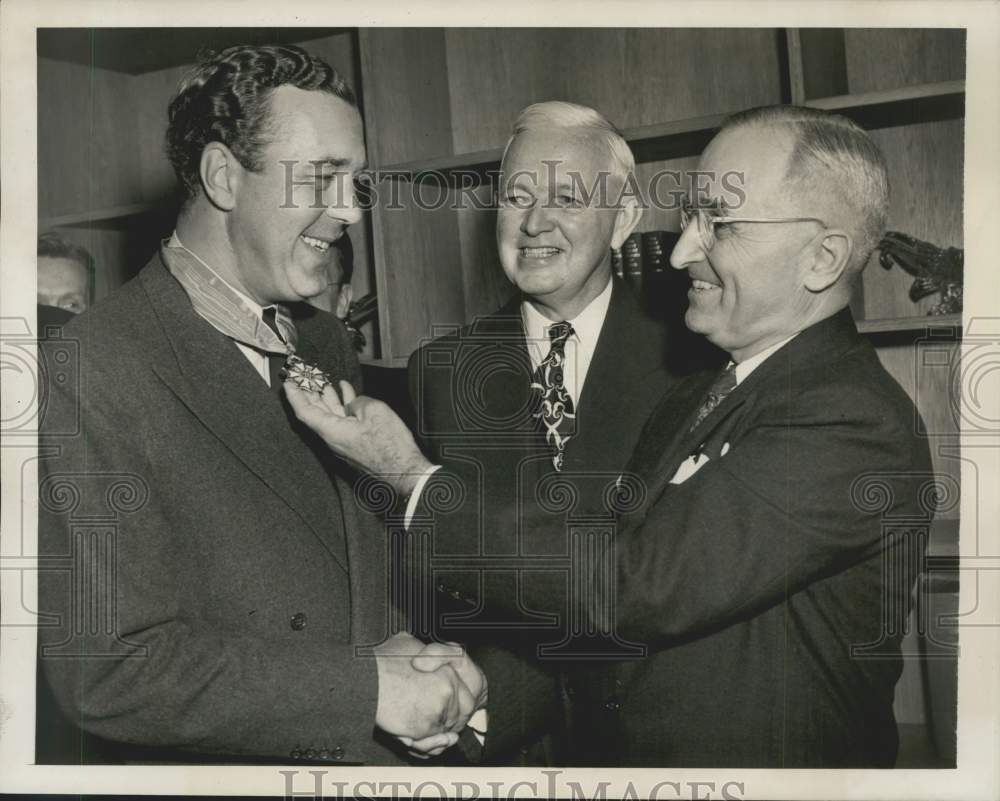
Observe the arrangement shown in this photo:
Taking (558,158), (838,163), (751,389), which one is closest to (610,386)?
(751,389)

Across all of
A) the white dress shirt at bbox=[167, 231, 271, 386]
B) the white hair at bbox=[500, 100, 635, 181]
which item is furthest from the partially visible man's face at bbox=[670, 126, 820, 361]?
the white dress shirt at bbox=[167, 231, 271, 386]

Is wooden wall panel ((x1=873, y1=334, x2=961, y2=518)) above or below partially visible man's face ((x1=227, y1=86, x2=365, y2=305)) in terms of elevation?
below

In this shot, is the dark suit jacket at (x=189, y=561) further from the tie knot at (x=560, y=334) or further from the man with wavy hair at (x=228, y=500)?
the tie knot at (x=560, y=334)

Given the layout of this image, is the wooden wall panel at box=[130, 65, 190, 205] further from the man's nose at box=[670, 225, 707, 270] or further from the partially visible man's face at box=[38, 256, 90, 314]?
the man's nose at box=[670, 225, 707, 270]

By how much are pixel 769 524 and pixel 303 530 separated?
1.03m

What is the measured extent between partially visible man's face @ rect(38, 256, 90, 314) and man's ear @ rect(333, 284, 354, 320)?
65cm

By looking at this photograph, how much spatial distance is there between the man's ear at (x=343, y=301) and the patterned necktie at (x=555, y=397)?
64cm

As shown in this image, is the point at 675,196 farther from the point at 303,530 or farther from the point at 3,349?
the point at 3,349

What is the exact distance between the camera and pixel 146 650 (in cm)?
210

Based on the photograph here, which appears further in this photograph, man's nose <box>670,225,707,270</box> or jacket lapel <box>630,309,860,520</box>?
man's nose <box>670,225,707,270</box>

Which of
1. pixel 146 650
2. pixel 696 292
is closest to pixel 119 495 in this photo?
pixel 146 650

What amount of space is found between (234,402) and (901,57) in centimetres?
189

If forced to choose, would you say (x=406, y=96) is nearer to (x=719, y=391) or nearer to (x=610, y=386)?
(x=610, y=386)

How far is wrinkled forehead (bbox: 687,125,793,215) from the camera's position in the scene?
2240 millimetres
